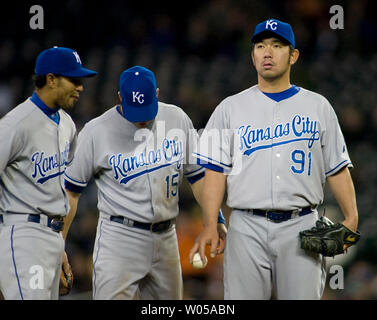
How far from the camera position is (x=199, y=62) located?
768cm

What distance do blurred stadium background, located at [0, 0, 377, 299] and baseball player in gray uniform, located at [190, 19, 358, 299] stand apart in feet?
7.97

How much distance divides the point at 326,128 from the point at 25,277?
152cm

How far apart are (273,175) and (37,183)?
1094 mm

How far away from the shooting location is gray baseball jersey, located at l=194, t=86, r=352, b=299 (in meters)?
3.17

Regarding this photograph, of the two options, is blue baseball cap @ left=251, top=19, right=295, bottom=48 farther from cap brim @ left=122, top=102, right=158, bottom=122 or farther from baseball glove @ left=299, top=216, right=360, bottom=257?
A: baseball glove @ left=299, top=216, right=360, bottom=257

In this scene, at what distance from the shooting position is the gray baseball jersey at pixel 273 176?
3.17 meters

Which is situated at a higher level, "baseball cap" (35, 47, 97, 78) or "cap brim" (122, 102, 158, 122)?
"baseball cap" (35, 47, 97, 78)

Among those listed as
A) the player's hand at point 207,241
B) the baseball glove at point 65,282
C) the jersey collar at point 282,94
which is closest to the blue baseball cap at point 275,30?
the jersey collar at point 282,94

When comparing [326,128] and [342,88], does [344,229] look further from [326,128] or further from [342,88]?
[342,88]

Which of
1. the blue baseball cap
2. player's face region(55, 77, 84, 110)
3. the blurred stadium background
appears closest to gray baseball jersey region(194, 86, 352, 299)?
the blue baseball cap

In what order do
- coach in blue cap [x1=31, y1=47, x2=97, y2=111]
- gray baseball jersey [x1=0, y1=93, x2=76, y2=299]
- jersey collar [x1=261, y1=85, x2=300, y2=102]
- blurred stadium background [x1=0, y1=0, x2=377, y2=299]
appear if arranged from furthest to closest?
blurred stadium background [x1=0, y1=0, x2=377, y2=299]
coach in blue cap [x1=31, y1=47, x2=97, y2=111]
jersey collar [x1=261, y1=85, x2=300, y2=102]
gray baseball jersey [x1=0, y1=93, x2=76, y2=299]

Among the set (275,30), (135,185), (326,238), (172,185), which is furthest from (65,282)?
(275,30)

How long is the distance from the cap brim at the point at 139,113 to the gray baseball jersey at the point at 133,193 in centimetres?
11
